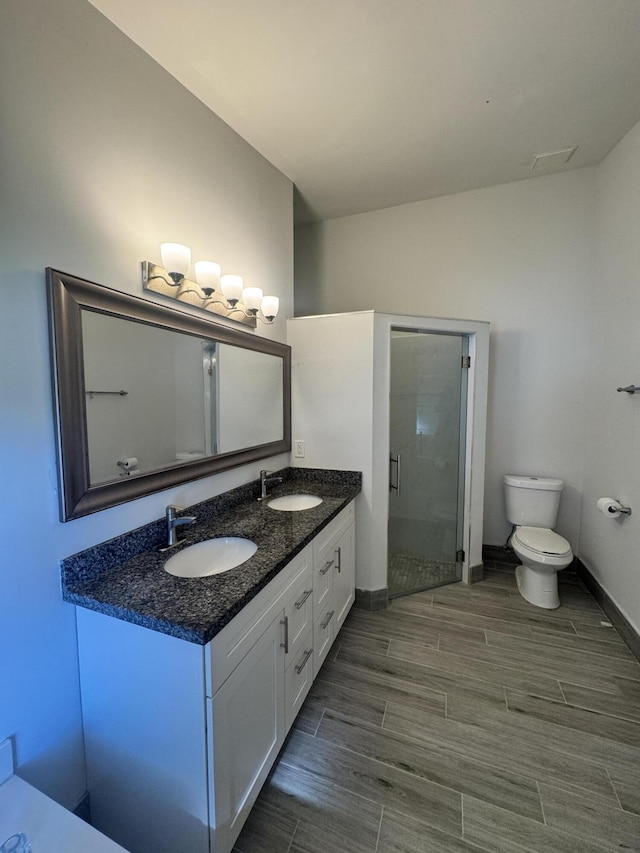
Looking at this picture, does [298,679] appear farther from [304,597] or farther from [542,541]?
[542,541]

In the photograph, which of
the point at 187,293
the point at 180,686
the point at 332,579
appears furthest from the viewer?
the point at 332,579

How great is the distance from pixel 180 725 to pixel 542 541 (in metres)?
2.33

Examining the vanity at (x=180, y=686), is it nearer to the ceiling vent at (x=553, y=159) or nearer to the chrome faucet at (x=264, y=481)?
the chrome faucet at (x=264, y=481)

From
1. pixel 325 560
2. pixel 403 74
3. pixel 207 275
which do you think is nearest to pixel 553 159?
pixel 403 74

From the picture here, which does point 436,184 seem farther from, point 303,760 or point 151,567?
point 303,760

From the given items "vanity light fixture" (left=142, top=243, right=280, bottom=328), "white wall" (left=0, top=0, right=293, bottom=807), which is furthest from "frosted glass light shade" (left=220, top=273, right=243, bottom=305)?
"white wall" (left=0, top=0, right=293, bottom=807)

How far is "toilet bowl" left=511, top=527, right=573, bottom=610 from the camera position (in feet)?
7.26

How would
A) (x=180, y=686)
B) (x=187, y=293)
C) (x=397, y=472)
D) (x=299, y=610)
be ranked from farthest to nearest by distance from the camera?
(x=397, y=472) < (x=187, y=293) < (x=299, y=610) < (x=180, y=686)

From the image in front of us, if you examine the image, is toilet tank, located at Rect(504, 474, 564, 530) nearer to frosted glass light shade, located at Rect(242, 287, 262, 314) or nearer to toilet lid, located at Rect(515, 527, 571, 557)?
toilet lid, located at Rect(515, 527, 571, 557)

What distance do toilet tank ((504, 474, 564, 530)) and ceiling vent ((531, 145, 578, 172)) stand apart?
2198 mm

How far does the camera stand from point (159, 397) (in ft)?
4.87

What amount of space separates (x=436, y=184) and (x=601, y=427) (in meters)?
2.09

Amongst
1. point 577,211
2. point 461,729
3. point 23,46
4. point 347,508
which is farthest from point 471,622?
point 23,46

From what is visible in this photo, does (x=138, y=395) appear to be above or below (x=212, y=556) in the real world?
above
